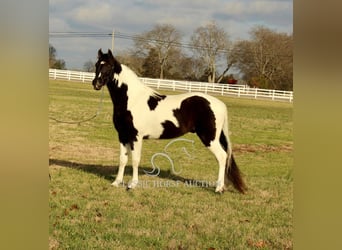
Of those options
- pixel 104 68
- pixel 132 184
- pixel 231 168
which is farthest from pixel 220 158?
pixel 104 68

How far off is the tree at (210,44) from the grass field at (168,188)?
0.18 m

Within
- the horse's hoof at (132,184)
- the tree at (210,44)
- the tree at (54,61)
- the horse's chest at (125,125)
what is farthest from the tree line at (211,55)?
the horse's hoof at (132,184)

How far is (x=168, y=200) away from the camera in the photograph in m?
2.15

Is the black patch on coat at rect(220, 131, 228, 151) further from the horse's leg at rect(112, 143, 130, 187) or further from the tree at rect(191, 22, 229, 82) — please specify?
the horse's leg at rect(112, 143, 130, 187)

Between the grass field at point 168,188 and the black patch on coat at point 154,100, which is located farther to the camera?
the black patch on coat at point 154,100

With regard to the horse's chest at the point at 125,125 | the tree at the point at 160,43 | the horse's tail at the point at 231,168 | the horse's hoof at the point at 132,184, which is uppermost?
the tree at the point at 160,43

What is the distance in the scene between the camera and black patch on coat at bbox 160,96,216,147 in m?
2.16

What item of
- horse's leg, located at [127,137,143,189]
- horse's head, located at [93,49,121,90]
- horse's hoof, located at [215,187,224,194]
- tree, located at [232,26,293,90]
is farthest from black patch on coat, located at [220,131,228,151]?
horse's head, located at [93,49,121,90]

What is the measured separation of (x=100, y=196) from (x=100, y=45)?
2.39 feet

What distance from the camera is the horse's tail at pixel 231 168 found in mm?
2186

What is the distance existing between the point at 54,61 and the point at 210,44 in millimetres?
745

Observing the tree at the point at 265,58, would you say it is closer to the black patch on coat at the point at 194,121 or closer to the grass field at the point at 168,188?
the grass field at the point at 168,188

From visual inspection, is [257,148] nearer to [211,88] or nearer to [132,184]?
[211,88]

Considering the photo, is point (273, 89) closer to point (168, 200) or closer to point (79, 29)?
point (168, 200)
